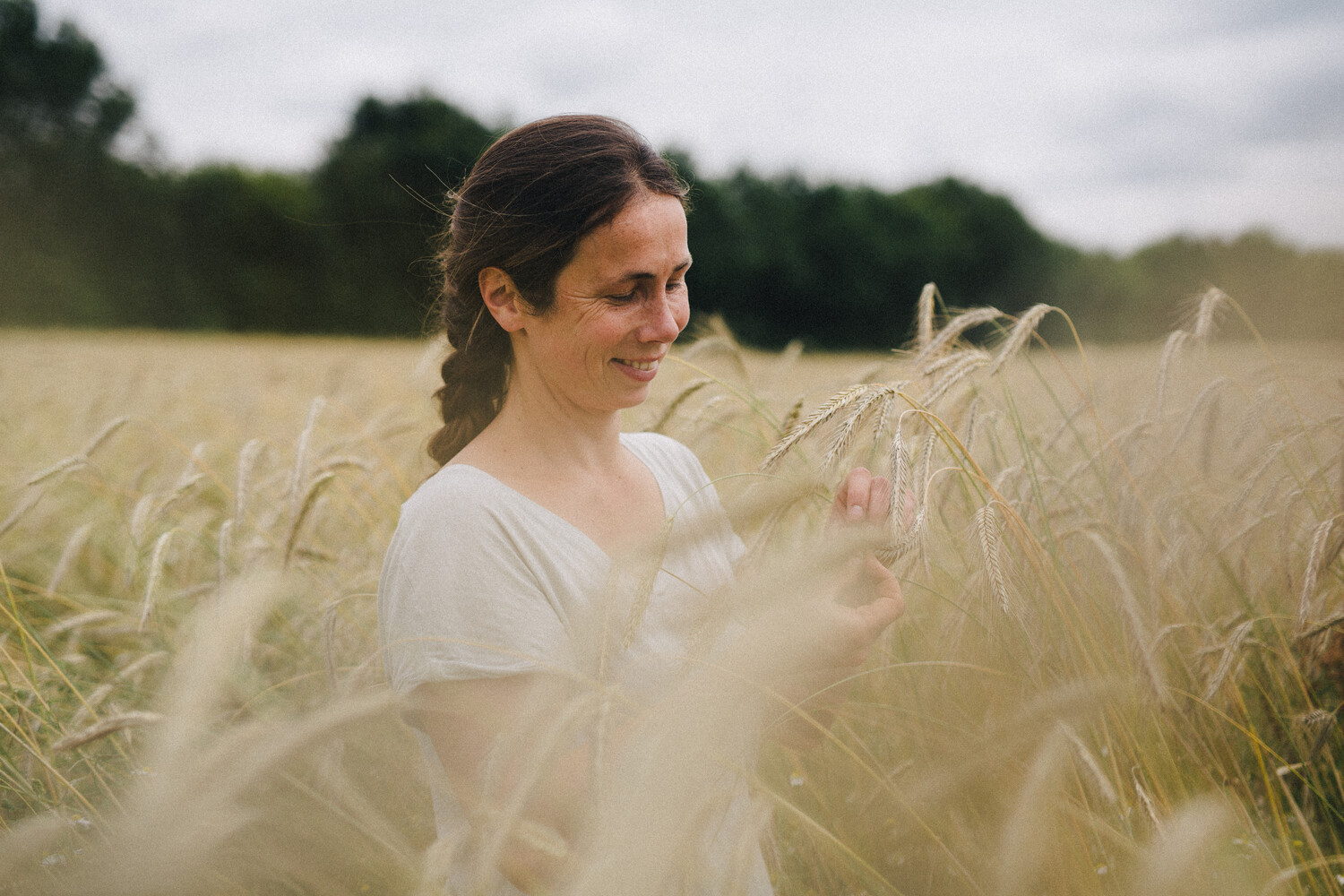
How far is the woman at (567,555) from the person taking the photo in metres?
1.00

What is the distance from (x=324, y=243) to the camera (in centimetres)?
3225

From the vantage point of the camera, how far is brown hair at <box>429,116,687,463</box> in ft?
4.54

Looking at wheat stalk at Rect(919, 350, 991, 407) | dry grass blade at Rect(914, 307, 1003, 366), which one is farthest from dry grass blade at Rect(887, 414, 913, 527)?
dry grass blade at Rect(914, 307, 1003, 366)

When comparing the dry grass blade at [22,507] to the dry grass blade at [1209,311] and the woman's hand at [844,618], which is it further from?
the dry grass blade at [1209,311]

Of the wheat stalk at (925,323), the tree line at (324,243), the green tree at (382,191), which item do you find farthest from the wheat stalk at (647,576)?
the green tree at (382,191)

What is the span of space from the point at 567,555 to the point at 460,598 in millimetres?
226

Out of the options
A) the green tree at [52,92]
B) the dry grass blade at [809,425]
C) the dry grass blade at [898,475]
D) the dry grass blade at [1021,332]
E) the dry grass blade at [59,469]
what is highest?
the green tree at [52,92]

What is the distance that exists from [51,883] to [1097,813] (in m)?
1.91

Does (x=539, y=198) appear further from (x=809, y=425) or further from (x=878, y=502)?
(x=878, y=502)

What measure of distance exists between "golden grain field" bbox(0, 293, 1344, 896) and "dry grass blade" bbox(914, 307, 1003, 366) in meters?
0.01

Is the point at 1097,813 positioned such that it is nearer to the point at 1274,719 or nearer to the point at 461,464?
the point at 1274,719

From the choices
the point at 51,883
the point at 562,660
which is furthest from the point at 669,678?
the point at 51,883

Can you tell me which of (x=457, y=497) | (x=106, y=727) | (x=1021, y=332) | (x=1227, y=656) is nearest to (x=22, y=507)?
(x=106, y=727)

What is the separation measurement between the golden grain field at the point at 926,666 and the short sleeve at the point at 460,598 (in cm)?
14
